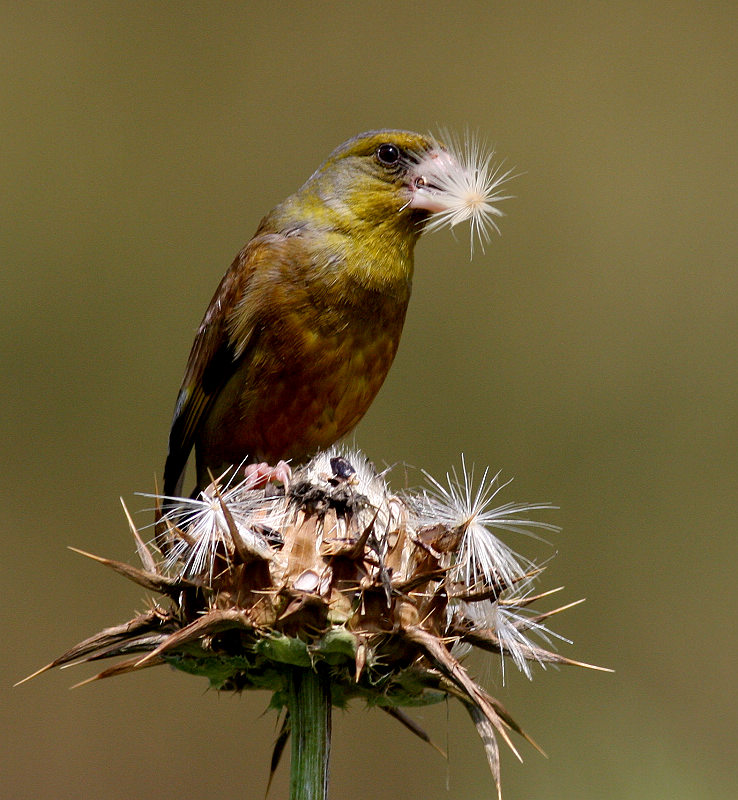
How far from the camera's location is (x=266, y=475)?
13.0 ft

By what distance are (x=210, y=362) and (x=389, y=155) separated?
48.1 inches

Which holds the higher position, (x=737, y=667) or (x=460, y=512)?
(x=737, y=667)

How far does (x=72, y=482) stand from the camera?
28.6ft

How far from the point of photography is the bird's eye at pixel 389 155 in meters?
5.14

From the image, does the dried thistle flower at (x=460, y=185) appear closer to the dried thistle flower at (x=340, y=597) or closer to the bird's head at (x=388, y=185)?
the bird's head at (x=388, y=185)

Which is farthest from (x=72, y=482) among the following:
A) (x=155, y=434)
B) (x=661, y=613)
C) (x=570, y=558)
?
(x=661, y=613)

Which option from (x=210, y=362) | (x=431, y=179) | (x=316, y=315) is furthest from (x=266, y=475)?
(x=431, y=179)

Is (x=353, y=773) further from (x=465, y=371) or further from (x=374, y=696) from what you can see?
(x=374, y=696)

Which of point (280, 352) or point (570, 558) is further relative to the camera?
point (570, 558)

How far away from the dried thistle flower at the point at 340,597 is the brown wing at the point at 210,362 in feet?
4.69

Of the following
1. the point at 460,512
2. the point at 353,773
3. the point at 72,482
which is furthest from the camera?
the point at 72,482

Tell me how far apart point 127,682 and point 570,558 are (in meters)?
3.27

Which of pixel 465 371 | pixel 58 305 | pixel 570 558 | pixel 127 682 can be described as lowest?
pixel 127 682

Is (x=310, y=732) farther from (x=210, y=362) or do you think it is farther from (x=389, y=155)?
(x=389, y=155)
